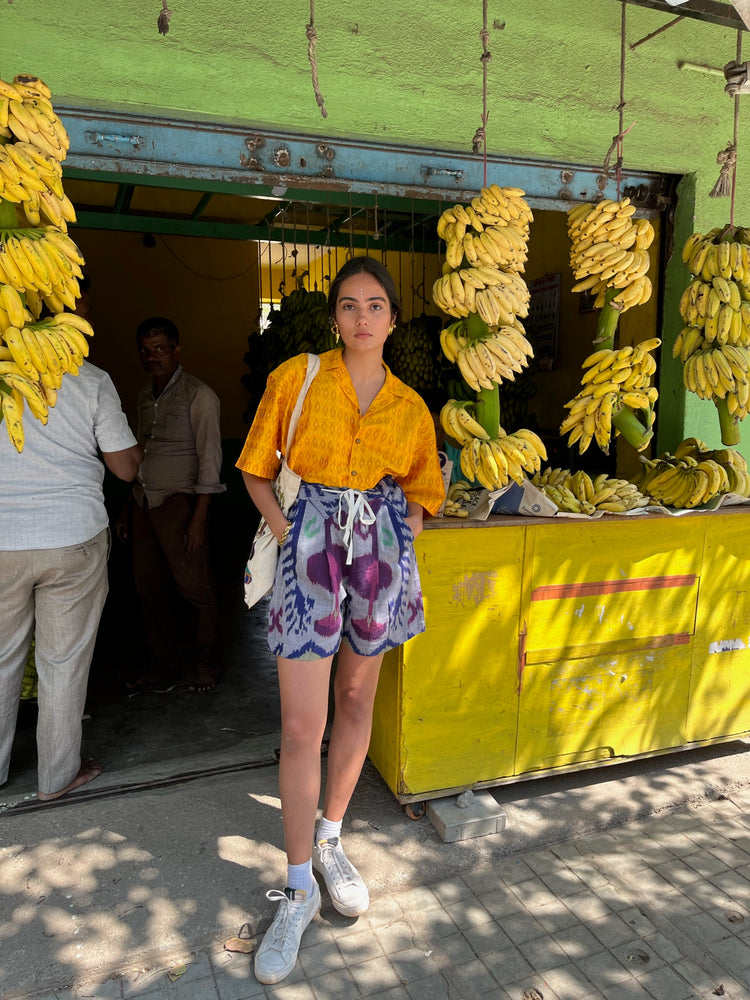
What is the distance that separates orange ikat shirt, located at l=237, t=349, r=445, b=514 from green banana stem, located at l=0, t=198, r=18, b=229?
923 millimetres

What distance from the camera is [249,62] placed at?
2893mm

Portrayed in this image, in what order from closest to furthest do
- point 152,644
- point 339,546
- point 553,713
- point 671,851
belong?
point 339,546, point 671,851, point 553,713, point 152,644

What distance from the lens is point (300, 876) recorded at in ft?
7.55

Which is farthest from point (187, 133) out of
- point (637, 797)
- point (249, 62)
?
point (637, 797)

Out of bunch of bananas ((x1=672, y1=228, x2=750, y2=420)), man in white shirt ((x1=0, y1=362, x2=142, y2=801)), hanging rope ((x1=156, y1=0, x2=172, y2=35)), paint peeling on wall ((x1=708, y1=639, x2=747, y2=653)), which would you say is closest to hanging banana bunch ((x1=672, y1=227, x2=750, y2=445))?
bunch of bananas ((x1=672, y1=228, x2=750, y2=420))

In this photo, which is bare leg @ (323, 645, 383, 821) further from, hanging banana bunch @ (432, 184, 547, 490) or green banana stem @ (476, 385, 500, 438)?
green banana stem @ (476, 385, 500, 438)

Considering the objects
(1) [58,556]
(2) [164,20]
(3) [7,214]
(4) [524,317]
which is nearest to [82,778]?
(1) [58,556]

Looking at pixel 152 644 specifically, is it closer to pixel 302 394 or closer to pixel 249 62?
pixel 302 394

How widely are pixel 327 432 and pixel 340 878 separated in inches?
60.9

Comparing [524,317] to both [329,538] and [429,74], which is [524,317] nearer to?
[429,74]

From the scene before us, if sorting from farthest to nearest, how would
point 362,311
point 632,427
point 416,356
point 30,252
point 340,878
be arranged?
point 416,356, point 632,427, point 340,878, point 362,311, point 30,252

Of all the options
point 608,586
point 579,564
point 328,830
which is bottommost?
point 328,830

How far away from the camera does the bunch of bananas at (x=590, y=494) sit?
314cm

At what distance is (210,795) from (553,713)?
153cm
